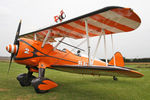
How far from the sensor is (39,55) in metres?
5.27

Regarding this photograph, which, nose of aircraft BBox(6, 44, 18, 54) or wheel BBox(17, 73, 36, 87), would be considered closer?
nose of aircraft BBox(6, 44, 18, 54)

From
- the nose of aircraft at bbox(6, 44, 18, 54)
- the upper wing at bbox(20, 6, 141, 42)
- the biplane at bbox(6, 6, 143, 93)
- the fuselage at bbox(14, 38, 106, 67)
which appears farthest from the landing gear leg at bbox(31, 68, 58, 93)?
the upper wing at bbox(20, 6, 141, 42)

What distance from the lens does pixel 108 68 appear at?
350 cm

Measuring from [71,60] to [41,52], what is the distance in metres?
1.54

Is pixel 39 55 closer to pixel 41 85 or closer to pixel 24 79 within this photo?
pixel 41 85

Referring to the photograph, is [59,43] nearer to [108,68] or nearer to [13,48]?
[13,48]

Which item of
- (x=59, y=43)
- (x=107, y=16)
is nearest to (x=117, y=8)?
(x=107, y=16)

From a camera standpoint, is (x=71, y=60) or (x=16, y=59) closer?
(x=16, y=59)

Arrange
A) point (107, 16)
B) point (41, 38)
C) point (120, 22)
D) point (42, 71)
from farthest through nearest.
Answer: point (41, 38), point (42, 71), point (120, 22), point (107, 16)

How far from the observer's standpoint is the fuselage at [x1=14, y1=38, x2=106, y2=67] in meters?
4.97

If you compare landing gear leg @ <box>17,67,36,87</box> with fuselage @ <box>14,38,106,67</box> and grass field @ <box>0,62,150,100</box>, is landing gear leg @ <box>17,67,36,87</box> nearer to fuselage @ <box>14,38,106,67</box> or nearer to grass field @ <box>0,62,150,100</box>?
grass field @ <box>0,62,150,100</box>

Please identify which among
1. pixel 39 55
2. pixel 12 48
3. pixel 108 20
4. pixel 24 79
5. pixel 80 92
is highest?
pixel 108 20

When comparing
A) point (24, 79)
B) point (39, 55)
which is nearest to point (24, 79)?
point (24, 79)

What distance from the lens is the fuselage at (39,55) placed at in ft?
16.3
